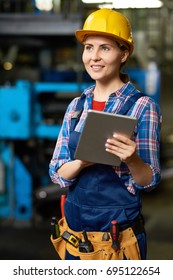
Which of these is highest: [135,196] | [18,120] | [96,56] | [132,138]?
[96,56]

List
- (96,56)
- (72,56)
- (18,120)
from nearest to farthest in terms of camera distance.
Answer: (96,56) → (18,120) → (72,56)

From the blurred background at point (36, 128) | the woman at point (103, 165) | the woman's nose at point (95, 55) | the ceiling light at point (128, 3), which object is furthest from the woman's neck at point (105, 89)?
the ceiling light at point (128, 3)

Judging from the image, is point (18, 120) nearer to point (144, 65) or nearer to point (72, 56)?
point (144, 65)

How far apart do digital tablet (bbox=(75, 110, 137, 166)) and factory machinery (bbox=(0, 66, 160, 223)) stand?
3.37 m

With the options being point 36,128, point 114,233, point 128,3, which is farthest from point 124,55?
point 128,3

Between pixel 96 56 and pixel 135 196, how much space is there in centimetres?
49

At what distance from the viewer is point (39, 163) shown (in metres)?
5.66

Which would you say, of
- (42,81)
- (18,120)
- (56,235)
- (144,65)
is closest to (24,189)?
(18,120)

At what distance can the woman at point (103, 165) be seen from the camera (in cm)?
189

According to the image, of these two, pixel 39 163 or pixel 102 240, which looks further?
pixel 39 163

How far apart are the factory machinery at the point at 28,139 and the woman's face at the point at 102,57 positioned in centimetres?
323

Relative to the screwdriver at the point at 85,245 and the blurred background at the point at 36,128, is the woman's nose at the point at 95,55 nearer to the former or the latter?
the screwdriver at the point at 85,245

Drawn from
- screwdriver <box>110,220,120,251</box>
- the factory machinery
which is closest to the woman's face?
screwdriver <box>110,220,120,251</box>
